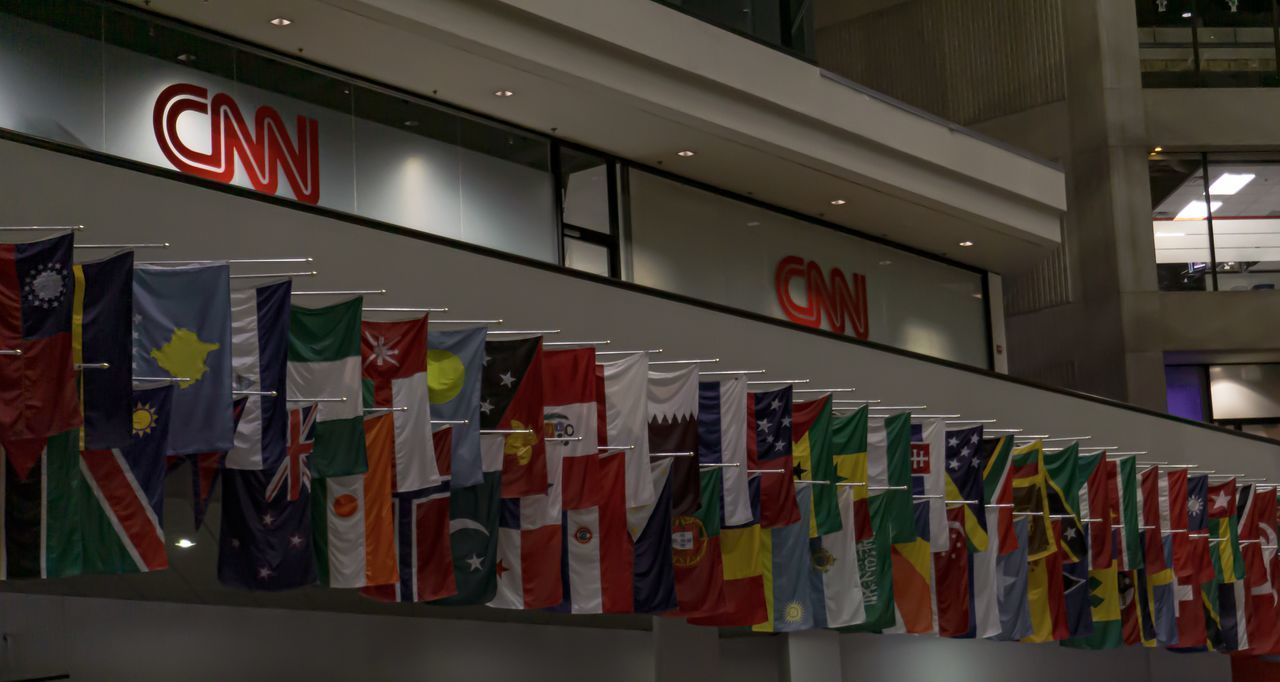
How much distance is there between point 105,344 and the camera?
14.1m

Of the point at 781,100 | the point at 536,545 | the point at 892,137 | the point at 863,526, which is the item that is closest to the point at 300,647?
the point at 536,545

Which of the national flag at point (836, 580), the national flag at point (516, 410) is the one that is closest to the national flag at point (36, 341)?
the national flag at point (516, 410)

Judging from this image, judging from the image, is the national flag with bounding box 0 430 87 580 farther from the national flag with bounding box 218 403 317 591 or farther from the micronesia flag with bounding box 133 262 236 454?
the national flag with bounding box 218 403 317 591

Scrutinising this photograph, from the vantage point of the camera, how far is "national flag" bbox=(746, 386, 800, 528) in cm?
2044

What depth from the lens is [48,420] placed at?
13656mm

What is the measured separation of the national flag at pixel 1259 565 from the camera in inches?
1151

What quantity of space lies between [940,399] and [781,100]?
5.27m

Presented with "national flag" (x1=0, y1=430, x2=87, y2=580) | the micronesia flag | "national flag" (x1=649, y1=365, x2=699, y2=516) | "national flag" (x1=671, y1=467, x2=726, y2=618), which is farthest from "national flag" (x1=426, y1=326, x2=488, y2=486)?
"national flag" (x1=0, y1=430, x2=87, y2=580)

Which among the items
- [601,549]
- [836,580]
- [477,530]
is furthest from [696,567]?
[477,530]

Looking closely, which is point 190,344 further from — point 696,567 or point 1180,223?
point 1180,223

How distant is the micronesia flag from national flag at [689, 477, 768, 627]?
7.12 m

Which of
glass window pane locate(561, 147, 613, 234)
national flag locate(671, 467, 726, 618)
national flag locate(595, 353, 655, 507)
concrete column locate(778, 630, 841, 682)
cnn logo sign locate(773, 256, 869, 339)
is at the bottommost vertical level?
concrete column locate(778, 630, 841, 682)

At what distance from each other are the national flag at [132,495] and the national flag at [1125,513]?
1666 centimetres

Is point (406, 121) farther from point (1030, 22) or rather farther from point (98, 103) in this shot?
point (1030, 22)
